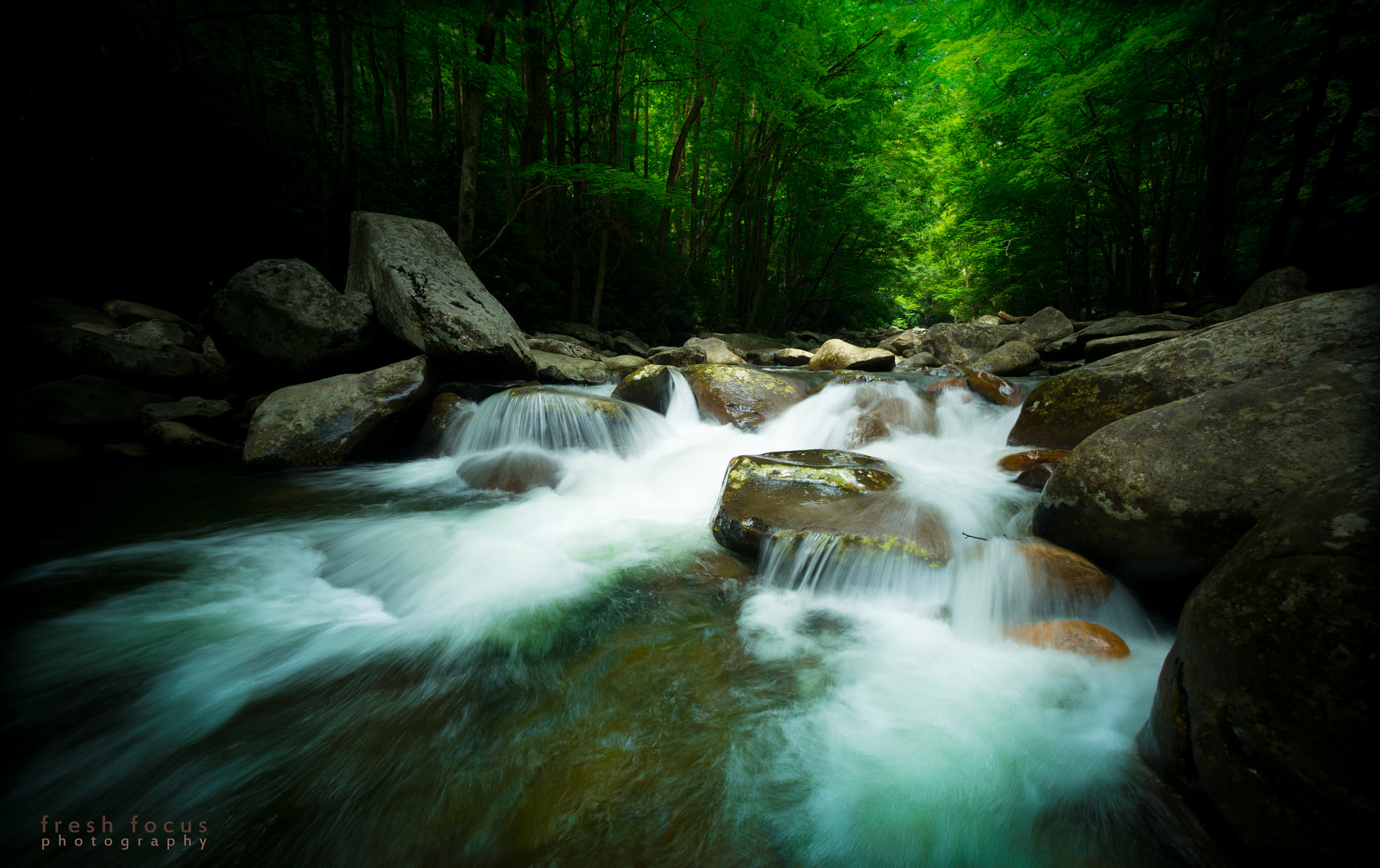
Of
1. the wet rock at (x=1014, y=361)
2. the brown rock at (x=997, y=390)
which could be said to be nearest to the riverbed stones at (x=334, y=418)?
the brown rock at (x=997, y=390)

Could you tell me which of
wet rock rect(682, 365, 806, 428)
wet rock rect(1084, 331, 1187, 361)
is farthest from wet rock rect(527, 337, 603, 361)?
wet rock rect(1084, 331, 1187, 361)

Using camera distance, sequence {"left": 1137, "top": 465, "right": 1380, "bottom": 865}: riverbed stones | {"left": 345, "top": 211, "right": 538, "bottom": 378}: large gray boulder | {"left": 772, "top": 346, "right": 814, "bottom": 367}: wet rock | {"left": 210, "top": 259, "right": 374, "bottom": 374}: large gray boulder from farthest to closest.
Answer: {"left": 772, "top": 346, "right": 814, "bottom": 367}: wet rock → {"left": 345, "top": 211, "right": 538, "bottom": 378}: large gray boulder → {"left": 210, "top": 259, "right": 374, "bottom": 374}: large gray boulder → {"left": 1137, "top": 465, "right": 1380, "bottom": 865}: riverbed stones

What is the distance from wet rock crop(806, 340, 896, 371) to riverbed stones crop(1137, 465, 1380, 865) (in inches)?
314

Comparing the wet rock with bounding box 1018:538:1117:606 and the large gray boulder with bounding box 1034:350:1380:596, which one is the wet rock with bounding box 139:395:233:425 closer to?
the wet rock with bounding box 1018:538:1117:606

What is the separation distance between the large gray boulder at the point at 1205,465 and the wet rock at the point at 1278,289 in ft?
22.7

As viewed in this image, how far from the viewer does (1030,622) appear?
2488mm

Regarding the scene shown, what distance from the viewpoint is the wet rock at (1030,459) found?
3.96 m

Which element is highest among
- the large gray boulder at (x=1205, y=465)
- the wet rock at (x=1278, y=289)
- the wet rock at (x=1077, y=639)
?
the wet rock at (x=1278, y=289)

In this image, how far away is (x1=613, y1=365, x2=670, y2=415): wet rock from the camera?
21.8 ft

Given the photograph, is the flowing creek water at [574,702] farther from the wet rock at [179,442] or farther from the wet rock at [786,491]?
the wet rock at [179,442]

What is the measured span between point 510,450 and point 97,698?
3659 millimetres

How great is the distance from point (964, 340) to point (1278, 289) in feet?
19.5

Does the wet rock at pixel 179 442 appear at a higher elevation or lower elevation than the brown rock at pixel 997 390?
lower

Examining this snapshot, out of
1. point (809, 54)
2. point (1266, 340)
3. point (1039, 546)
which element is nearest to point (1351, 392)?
point (1039, 546)
